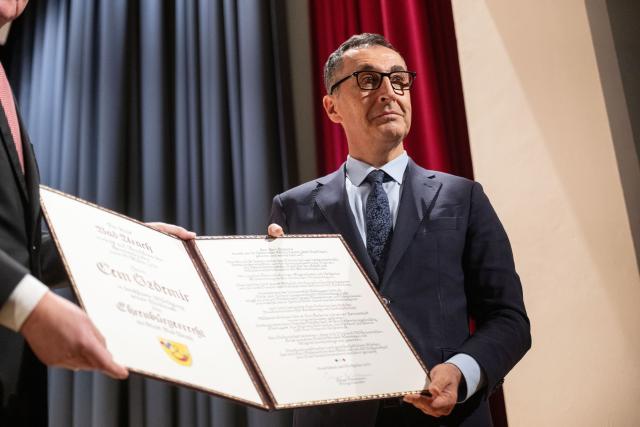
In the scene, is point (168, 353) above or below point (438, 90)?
below

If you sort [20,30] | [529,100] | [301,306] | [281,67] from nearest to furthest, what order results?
1. [301,306]
2. [529,100]
3. [281,67]
4. [20,30]

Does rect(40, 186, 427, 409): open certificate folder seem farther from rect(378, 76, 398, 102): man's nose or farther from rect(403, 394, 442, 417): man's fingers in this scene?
rect(378, 76, 398, 102): man's nose

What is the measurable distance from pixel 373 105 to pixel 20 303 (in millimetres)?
1013

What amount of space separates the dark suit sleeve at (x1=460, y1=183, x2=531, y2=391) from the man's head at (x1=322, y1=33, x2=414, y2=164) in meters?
0.25

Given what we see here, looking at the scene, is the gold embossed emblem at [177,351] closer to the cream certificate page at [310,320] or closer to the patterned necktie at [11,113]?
the cream certificate page at [310,320]

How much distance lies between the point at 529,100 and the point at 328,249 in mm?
1109

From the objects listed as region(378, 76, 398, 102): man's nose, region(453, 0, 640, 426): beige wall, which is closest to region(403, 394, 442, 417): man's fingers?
region(378, 76, 398, 102): man's nose

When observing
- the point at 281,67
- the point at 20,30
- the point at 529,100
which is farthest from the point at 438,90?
the point at 20,30

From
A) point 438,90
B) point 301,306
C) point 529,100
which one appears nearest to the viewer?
point 301,306

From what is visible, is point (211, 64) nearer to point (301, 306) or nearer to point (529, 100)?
point (529, 100)

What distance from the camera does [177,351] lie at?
1.00 meters

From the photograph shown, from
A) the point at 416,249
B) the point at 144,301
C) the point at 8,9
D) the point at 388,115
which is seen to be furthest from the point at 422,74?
the point at 144,301

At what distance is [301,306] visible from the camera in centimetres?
124

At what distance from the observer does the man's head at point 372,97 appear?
1.60 meters
